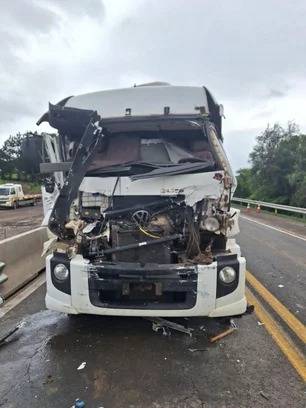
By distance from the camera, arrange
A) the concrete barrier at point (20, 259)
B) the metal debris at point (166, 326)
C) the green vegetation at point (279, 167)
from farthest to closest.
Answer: the green vegetation at point (279, 167) → the concrete barrier at point (20, 259) → the metal debris at point (166, 326)

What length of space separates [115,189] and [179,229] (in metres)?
0.87

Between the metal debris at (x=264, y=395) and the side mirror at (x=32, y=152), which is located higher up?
the side mirror at (x=32, y=152)

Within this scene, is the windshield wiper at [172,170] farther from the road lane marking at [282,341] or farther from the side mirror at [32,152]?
the road lane marking at [282,341]

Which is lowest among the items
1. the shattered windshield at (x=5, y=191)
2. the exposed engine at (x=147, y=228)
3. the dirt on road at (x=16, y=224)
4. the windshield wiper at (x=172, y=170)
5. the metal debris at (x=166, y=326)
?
the dirt on road at (x=16, y=224)

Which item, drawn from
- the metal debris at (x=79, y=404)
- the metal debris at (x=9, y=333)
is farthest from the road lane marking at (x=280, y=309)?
the metal debris at (x=9, y=333)

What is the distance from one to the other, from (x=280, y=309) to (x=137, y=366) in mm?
2375

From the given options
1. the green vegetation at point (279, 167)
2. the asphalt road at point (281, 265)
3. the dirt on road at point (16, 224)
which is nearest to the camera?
the asphalt road at point (281, 265)

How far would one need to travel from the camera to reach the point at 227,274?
389cm

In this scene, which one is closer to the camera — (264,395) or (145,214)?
(264,395)

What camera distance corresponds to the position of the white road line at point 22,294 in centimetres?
512

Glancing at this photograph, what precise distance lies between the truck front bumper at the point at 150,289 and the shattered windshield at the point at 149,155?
1.18 meters

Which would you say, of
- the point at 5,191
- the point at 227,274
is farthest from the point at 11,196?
the point at 227,274

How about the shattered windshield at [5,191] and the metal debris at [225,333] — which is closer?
the metal debris at [225,333]

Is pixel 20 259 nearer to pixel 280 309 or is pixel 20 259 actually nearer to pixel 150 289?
pixel 150 289
